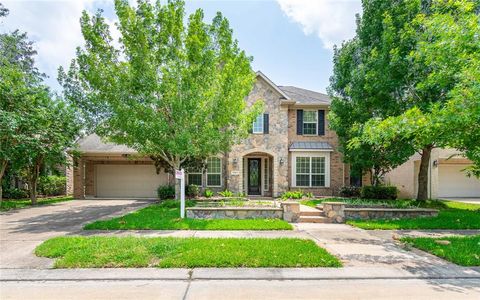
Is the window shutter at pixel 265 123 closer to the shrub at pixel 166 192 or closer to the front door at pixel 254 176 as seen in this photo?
the front door at pixel 254 176

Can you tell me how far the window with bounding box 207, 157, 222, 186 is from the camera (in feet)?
60.5

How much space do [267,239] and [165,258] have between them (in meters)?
2.76

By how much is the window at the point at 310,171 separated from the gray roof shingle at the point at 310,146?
0.70m

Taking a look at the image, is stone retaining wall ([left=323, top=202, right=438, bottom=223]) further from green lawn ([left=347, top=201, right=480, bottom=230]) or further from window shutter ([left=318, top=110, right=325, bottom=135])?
window shutter ([left=318, top=110, right=325, bottom=135])

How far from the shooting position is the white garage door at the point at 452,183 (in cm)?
2070

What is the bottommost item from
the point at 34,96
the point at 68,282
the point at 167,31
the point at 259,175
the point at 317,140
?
the point at 68,282

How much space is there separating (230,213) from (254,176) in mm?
8240

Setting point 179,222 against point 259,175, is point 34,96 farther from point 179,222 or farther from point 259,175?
point 259,175

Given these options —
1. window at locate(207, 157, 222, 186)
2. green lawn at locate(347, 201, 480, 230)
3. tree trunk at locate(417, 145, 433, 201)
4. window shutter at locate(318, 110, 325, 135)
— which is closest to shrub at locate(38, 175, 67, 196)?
window at locate(207, 157, 222, 186)

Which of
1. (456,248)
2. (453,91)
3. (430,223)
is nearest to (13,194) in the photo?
(430,223)

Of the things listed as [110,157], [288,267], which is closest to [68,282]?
[288,267]

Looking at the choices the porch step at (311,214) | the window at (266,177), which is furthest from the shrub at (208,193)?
the porch step at (311,214)

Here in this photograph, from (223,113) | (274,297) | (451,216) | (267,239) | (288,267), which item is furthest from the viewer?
(223,113)

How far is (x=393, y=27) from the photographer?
1195cm
